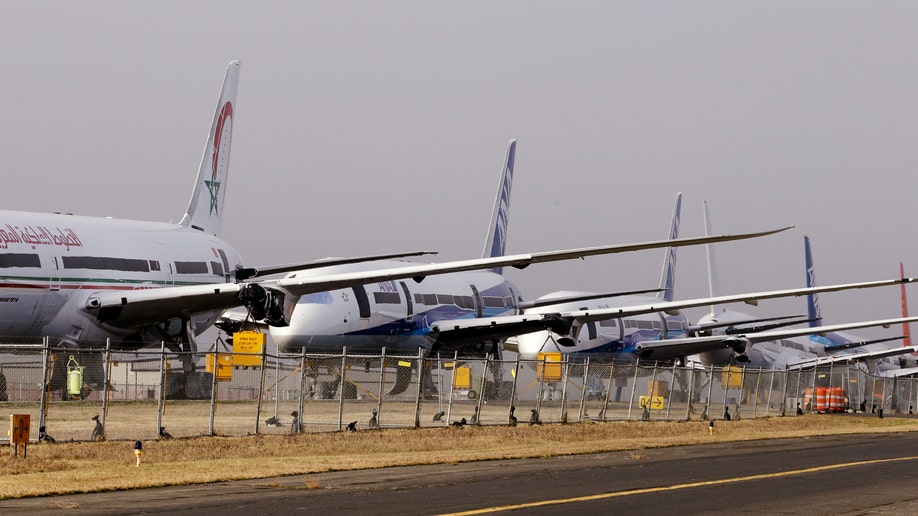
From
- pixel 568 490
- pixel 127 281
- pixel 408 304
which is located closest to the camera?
pixel 568 490

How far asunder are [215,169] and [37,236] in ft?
40.6

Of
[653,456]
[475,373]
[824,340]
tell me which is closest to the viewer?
[653,456]

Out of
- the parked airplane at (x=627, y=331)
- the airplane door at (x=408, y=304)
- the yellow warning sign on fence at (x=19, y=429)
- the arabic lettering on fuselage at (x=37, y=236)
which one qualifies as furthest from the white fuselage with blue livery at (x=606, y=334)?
the yellow warning sign on fence at (x=19, y=429)

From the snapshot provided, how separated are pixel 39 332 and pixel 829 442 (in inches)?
702

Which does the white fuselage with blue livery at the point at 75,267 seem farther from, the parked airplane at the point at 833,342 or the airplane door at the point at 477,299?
the parked airplane at the point at 833,342

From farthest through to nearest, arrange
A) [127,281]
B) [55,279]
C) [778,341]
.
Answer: [778,341], [127,281], [55,279]

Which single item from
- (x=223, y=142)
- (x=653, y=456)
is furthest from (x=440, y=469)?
(x=223, y=142)

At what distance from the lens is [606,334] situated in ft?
178

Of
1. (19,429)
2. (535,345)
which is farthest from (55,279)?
(535,345)

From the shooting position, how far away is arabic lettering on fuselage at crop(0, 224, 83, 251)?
28880mm

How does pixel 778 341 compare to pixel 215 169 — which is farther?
pixel 778 341

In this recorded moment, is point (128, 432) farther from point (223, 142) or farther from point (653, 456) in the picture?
point (223, 142)

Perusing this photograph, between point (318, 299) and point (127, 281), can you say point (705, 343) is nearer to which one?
point (318, 299)

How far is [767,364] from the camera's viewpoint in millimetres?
67812
